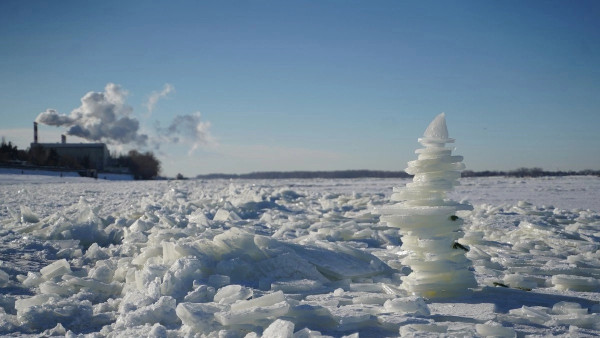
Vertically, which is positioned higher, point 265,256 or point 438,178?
point 438,178

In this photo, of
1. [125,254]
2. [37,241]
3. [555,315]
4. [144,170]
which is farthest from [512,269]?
[144,170]

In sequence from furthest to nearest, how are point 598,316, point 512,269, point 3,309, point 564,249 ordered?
1. point 564,249
2. point 512,269
3. point 3,309
4. point 598,316

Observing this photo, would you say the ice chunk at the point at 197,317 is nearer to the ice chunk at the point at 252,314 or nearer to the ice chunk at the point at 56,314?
the ice chunk at the point at 252,314

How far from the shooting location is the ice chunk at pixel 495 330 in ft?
7.47

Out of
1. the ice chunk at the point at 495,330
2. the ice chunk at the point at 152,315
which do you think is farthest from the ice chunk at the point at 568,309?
the ice chunk at the point at 152,315

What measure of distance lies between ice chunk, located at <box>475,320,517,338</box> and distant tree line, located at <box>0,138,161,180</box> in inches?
1511

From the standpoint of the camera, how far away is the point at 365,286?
11.0ft

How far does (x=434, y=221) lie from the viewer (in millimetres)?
3004

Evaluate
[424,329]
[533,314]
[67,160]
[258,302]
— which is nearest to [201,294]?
[258,302]

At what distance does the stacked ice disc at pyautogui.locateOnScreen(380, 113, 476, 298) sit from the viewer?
300 centimetres

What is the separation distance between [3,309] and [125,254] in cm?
170

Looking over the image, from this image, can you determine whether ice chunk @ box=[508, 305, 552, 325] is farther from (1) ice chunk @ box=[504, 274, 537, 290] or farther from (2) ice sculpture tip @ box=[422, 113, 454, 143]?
(2) ice sculpture tip @ box=[422, 113, 454, 143]

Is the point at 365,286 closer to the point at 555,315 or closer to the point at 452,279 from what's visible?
the point at 452,279

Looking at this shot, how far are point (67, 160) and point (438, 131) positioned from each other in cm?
4765
